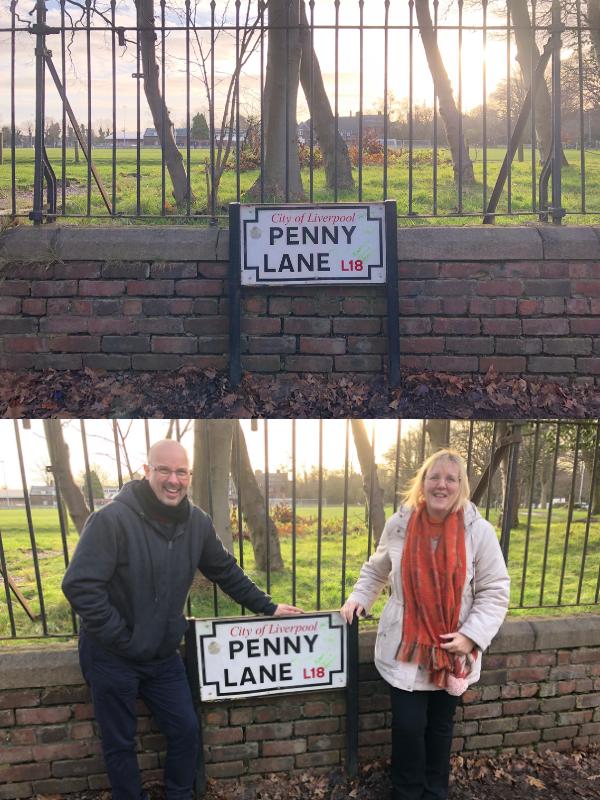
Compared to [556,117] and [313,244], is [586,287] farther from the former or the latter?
[313,244]

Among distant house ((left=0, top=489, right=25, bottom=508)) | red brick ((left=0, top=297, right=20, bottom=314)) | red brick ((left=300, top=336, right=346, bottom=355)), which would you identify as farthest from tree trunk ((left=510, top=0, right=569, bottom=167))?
distant house ((left=0, top=489, right=25, bottom=508))

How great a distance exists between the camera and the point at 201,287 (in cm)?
573

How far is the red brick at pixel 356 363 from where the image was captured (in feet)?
19.1

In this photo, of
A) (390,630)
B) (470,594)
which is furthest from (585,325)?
(390,630)

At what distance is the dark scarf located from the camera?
3.35m

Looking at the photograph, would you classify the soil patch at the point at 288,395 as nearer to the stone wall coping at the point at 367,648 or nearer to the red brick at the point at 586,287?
the red brick at the point at 586,287

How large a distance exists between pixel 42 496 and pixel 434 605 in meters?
1.93

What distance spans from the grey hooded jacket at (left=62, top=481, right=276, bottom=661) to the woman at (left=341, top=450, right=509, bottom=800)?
930mm

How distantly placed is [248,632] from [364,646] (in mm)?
617

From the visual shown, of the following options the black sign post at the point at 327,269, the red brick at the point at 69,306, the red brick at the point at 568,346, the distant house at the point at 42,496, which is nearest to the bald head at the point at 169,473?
the distant house at the point at 42,496

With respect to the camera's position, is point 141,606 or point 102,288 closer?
point 141,606

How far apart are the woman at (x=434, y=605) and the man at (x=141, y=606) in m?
0.89

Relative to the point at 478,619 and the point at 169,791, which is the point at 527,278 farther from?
the point at 169,791

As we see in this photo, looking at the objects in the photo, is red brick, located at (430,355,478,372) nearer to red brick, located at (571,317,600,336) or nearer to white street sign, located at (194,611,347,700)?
red brick, located at (571,317,600,336)
